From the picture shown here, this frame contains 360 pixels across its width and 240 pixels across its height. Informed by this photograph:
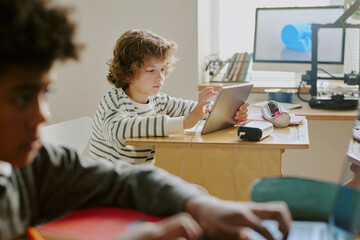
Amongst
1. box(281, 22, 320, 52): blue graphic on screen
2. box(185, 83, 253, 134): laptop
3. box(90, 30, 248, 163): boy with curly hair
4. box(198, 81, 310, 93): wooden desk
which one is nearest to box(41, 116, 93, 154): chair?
box(90, 30, 248, 163): boy with curly hair

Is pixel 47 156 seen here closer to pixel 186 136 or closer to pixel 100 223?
pixel 100 223

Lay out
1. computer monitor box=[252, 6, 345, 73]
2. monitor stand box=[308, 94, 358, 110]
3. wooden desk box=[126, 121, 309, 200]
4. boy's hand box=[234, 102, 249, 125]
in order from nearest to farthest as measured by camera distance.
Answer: wooden desk box=[126, 121, 309, 200] → boy's hand box=[234, 102, 249, 125] → monitor stand box=[308, 94, 358, 110] → computer monitor box=[252, 6, 345, 73]

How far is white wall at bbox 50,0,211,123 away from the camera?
103 inches

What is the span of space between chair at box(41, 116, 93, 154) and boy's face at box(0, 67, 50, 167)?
1085 mm

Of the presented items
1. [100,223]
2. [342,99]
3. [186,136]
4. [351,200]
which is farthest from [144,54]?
[351,200]

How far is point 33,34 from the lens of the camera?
0.49 meters

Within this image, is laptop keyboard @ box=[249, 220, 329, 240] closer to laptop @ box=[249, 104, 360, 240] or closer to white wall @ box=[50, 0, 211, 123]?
laptop @ box=[249, 104, 360, 240]

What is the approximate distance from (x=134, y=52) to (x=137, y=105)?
0.20 meters

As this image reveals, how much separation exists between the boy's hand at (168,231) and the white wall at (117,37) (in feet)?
6.98

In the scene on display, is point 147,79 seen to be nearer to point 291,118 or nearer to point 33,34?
point 291,118

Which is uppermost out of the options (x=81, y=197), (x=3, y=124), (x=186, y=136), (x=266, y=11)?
(x=266, y=11)

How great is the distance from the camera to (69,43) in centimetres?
55

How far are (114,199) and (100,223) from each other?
Answer: 81 millimetres

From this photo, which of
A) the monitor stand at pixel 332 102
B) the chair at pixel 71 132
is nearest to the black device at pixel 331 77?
the monitor stand at pixel 332 102
